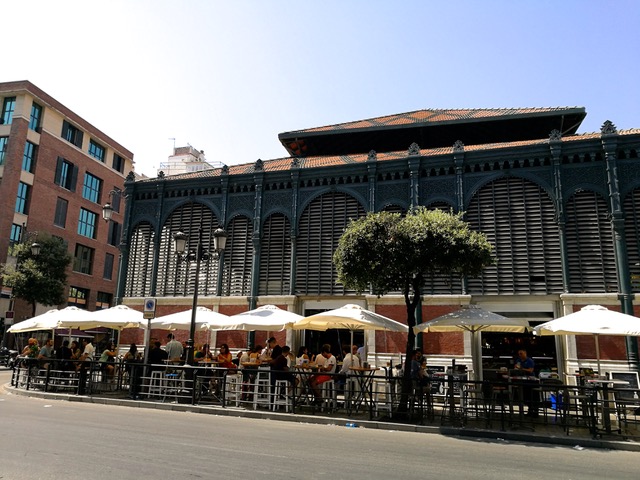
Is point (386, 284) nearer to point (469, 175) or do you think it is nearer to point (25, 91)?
point (469, 175)

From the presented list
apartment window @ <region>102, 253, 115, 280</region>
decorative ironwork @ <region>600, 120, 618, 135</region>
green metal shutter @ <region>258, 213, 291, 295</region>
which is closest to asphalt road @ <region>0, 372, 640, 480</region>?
green metal shutter @ <region>258, 213, 291, 295</region>

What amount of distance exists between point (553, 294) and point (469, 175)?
525 centimetres

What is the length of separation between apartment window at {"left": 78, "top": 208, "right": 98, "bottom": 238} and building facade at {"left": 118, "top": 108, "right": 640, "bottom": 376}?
24.9 metres

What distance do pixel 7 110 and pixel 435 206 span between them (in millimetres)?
34774

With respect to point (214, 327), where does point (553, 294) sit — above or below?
above

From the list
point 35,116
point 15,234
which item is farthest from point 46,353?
point 35,116

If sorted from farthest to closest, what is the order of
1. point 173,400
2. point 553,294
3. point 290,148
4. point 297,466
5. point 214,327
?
point 290,148 < point 553,294 < point 214,327 < point 173,400 < point 297,466

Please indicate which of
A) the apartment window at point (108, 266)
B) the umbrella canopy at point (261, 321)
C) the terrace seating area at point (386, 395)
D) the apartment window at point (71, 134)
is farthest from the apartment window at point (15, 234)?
the umbrella canopy at point (261, 321)

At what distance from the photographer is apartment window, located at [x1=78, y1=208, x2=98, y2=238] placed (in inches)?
1773

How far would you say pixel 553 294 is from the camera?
57.6ft

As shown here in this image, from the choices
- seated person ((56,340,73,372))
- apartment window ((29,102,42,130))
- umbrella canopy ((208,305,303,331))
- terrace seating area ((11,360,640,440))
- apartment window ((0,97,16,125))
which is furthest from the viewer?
apartment window ((29,102,42,130))

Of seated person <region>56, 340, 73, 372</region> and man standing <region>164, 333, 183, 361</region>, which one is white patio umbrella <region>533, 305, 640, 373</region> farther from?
seated person <region>56, 340, 73, 372</region>

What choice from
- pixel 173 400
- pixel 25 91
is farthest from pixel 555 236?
pixel 25 91

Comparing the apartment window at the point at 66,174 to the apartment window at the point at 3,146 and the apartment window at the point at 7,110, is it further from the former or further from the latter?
the apartment window at the point at 7,110
